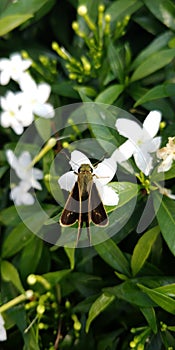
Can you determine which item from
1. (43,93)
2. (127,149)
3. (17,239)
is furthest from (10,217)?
(127,149)

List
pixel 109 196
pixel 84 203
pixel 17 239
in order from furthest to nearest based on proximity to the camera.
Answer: pixel 17 239 → pixel 109 196 → pixel 84 203

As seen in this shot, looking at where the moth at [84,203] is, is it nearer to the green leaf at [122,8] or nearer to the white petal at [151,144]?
the white petal at [151,144]

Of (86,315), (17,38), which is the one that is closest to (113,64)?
(17,38)

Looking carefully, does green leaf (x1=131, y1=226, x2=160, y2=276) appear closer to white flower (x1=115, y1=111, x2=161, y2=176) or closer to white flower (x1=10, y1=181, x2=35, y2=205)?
white flower (x1=115, y1=111, x2=161, y2=176)

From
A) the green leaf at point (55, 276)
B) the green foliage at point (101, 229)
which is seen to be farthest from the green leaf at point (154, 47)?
the green leaf at point (55, 276)

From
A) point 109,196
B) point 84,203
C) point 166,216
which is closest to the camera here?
point 84,203

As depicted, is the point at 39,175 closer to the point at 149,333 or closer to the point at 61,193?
the point at 61,193

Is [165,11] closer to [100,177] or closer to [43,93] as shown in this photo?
[43,93]
